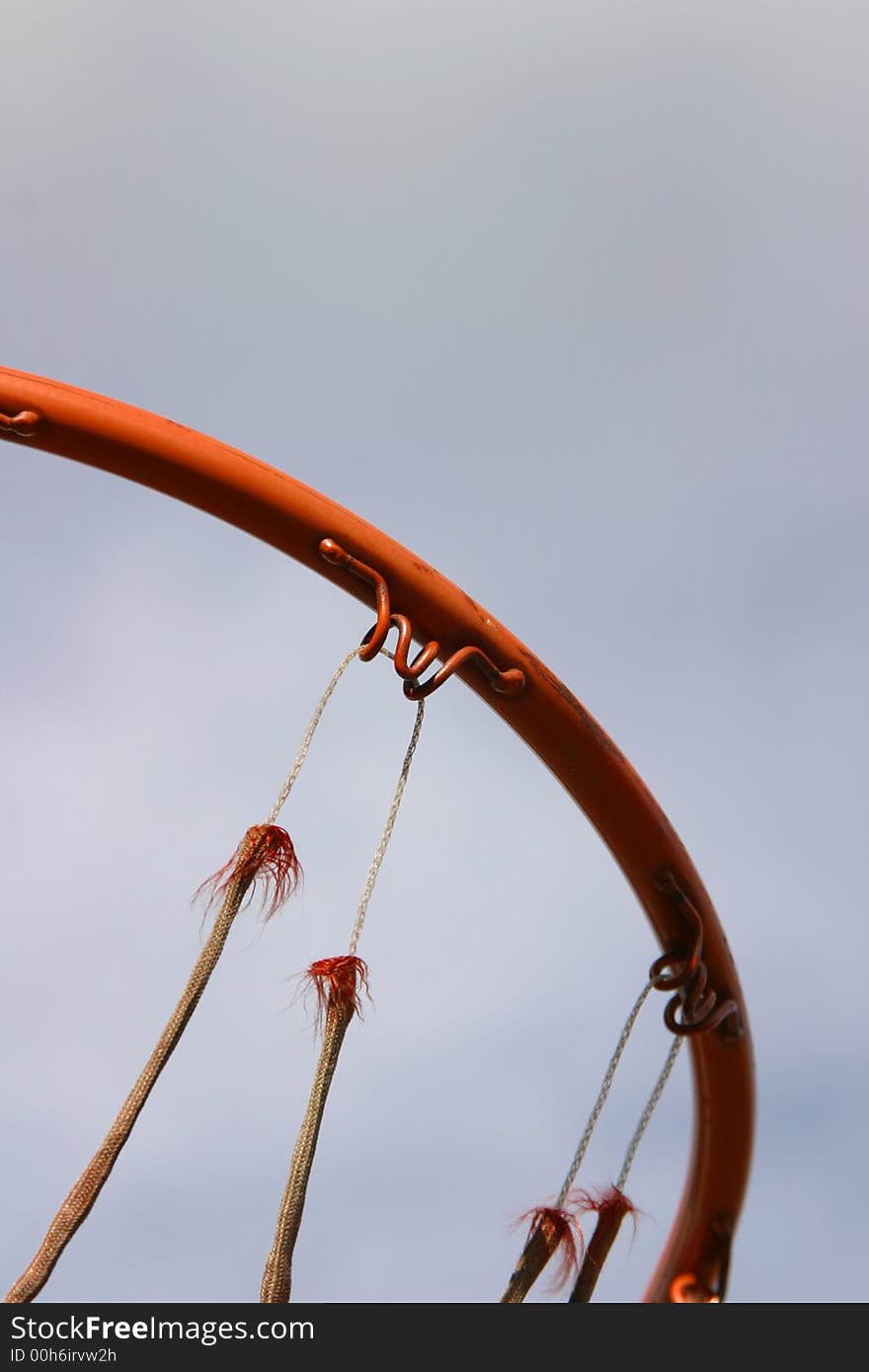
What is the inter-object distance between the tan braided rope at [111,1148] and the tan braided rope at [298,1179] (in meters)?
0.39

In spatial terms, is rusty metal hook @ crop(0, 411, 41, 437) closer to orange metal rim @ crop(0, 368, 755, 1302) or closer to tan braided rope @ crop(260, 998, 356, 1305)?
orange metal rim @ crop(0, 368, 755, 1302)

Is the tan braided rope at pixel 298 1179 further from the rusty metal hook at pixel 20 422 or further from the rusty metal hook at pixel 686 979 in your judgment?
the rusty metal hook at pixel 20 422

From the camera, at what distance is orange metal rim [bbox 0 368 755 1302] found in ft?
14.1

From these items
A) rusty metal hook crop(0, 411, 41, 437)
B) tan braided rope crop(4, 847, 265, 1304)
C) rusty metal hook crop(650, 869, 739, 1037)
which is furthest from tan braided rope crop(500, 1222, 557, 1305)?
rusty metal hook crop(0, 411, 41, 437)

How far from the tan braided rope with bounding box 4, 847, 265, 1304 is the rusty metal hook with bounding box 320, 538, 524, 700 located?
0.81 meters

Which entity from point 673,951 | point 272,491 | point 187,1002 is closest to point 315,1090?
point 187,1002

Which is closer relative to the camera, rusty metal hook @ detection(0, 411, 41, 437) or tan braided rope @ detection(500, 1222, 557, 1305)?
rusty metal hook @ detection(0, 411, 41, 437)

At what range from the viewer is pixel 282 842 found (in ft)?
14.8

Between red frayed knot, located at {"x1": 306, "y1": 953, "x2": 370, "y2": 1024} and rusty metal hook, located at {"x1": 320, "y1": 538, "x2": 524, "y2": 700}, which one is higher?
rusty metal hook, located at {"x1": 320, "y1": 538, "x2": 524, "y2": 700}

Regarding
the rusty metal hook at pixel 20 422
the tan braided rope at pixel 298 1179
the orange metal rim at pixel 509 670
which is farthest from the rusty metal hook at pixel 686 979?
the rusty metal hook at pixel 20 422

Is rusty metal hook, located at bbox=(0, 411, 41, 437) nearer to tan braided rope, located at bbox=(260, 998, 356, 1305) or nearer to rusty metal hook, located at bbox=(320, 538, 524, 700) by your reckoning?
rusty metal hook, located at bbox=(320, 538, 524, 700)
